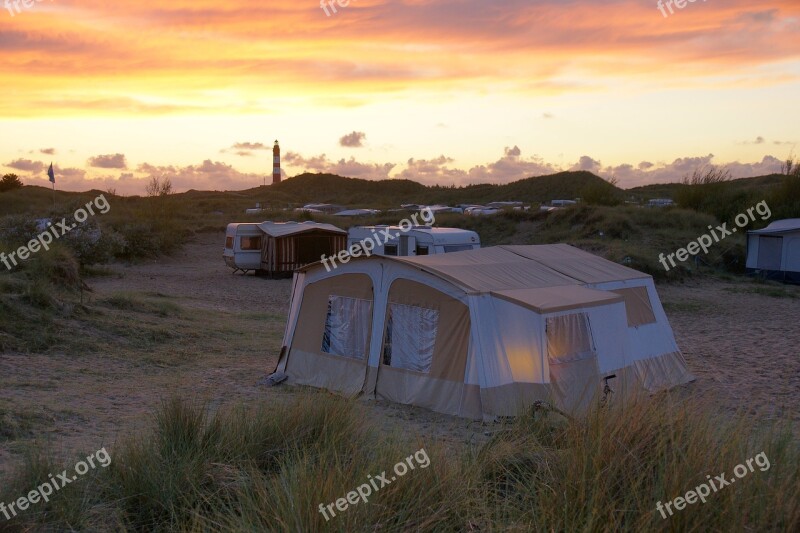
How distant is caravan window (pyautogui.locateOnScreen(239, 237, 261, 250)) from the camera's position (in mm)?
24703

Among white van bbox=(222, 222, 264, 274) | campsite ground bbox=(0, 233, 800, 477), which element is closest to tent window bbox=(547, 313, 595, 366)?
campsite ground bbox=(0, 233, 800, 477)

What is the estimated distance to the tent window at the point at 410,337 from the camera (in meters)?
8.80

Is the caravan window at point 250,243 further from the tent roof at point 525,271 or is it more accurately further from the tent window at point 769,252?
the tent window at point 769,252

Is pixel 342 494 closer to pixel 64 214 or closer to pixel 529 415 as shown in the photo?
pixel 529 415

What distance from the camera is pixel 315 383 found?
9.90 metres

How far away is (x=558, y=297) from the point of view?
8.73 m

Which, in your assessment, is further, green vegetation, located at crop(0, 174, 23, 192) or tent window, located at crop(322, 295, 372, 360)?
green vegetation, located at crop(0, 174, 23, 192)

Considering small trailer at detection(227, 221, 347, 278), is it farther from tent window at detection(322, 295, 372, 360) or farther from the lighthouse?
the lighthouse

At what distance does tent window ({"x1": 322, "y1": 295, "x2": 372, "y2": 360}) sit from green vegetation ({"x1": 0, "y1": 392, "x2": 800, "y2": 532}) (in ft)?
14.2

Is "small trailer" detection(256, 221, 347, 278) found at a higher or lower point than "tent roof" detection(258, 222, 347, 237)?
lower

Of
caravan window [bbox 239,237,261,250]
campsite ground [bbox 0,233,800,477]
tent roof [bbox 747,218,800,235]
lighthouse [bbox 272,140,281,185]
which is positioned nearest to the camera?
campsite ground [bbox 0,233,800,477]

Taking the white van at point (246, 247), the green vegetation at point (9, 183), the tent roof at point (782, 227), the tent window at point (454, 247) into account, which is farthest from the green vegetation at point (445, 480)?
the green vegetation at point (9, 183)

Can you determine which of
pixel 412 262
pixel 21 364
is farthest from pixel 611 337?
pixel 21 364

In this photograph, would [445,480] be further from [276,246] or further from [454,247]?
[276,246]
